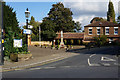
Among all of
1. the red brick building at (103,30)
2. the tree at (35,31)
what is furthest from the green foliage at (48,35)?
the red brick building at (103,30)

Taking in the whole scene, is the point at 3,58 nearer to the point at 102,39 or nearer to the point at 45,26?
the point at 102,39

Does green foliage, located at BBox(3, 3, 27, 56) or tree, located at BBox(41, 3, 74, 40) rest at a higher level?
tree, located at BBox(41, 3, 74, 40)

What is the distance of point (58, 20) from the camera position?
6391 centimetres

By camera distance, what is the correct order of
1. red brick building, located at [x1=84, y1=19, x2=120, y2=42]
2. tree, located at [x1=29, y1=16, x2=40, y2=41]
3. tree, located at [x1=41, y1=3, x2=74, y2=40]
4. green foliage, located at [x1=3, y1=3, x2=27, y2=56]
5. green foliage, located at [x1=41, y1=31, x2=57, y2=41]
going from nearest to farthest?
green foliage, located at [x1=3, y1=3, x2=27, y2=56], red brick building, located at [x1=84, y1=19, x2=120, y2=42], green foliage, located at [x1=41, y1=31, x2=57, y2=41], tree, located at [x1=29, y1=16, x2=40, y2=41], tree, located at [x1=41, y1=3, x2=74, y2=40]

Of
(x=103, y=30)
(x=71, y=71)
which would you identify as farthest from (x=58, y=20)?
(x=71, y=71)

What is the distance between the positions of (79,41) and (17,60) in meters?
38.8

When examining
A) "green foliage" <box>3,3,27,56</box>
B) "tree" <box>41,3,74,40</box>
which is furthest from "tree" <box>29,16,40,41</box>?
"green foliage" <box>3,3,27,56</box>

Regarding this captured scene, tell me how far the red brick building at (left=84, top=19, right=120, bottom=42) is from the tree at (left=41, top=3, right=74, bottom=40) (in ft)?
42.3

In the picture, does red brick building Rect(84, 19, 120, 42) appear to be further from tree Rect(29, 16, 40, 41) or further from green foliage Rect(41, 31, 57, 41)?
tree Rect(29, 16, 40, 41)

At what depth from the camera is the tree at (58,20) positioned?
6253 cm

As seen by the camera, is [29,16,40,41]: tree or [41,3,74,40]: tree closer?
[29,16,40,41]: tree

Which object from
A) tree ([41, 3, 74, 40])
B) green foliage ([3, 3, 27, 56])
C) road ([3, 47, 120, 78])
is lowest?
road ([3, 47, 120, 78])

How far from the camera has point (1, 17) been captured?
2525 centimetres

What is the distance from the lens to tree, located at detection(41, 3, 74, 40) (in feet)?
205
